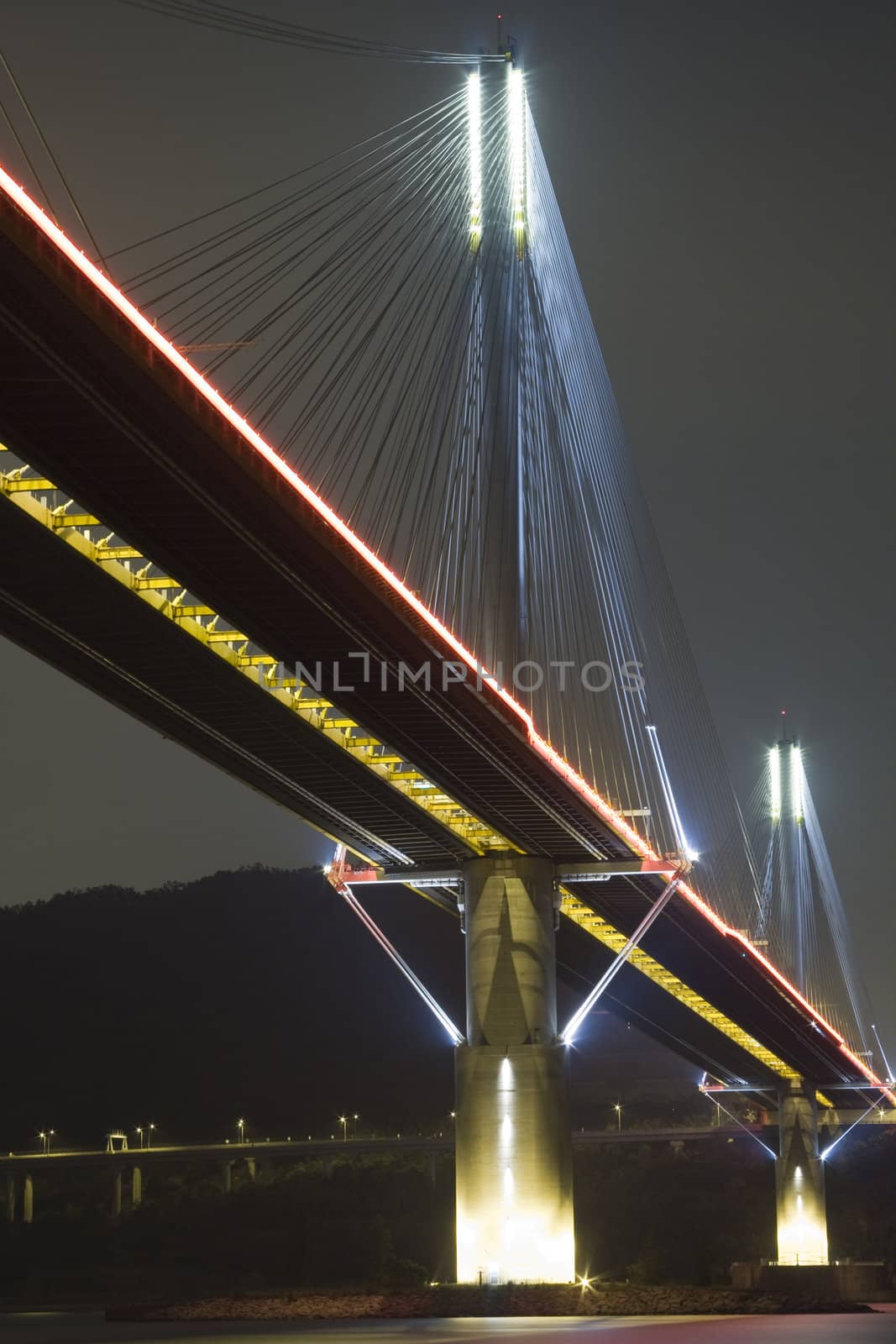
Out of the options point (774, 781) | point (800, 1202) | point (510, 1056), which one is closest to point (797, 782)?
point (774, 781)

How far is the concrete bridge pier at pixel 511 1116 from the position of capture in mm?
39969

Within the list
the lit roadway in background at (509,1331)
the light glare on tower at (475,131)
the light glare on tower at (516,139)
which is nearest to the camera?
the lit roadway in background at (509,1331)

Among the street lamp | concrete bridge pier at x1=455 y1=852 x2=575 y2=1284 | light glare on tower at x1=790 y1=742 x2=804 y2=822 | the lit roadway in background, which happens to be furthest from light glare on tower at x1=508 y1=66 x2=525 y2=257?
the street lamp

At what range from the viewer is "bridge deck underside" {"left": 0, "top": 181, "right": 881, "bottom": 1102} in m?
22.8

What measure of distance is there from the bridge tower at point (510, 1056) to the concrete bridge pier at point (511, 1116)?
25mm

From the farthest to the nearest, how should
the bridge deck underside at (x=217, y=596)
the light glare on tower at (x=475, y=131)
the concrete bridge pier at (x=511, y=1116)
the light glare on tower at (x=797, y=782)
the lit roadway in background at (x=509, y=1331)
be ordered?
the light glare on tower at (x=797, y=782), the concrete bridge pier at (x=511, y=1116), the light glare on tower at (x=475, y=131), the lit roadway in background at (x=509, y=1331), the bridge deck underside at (x=217, y=596)

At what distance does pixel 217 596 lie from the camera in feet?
98.9

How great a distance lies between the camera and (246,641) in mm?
32875

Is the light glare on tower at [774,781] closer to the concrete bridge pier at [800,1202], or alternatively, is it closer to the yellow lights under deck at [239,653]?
the concrete bridge pier at [800,1202]

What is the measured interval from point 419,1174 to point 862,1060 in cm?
3214

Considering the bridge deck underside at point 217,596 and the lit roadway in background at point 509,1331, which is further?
the lit roadway in background at point 509,1331

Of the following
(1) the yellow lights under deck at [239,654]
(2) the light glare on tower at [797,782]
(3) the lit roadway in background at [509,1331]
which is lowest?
(3) the lit roadway in background at [509,1331]

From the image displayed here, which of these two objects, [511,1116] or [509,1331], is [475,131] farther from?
[509,1331]

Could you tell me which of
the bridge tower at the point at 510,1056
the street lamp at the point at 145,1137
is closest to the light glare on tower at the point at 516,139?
the bridge tower at the point at 510,1056
